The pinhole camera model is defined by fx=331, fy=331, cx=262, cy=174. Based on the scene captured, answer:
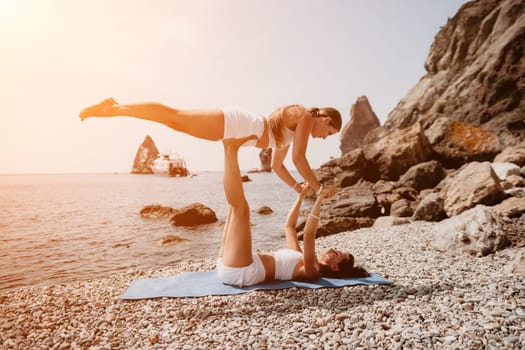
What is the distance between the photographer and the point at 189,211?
18.6m

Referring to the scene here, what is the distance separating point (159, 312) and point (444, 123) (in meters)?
21.3

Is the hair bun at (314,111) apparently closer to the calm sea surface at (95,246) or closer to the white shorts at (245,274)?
the white shorts at (245,274)

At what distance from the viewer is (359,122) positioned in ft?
375

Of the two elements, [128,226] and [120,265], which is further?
[128,226]

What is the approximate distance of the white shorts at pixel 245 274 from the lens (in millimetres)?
5426

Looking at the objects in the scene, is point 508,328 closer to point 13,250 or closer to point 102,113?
point 102,113

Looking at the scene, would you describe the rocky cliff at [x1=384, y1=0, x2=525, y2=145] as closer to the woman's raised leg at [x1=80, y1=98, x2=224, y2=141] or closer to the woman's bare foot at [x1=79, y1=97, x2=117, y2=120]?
the woman's raised leg at [x1=80, y1=98, x2=224, y2=141]

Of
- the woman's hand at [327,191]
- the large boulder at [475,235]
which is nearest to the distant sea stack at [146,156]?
the large boulder at [475,235]

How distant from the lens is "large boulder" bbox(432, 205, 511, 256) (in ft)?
22.0

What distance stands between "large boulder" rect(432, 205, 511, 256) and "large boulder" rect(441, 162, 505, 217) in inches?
118

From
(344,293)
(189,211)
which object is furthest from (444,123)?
(344,293)

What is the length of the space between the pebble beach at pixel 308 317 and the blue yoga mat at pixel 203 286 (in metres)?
0.13

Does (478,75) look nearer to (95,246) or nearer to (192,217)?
(192,217)

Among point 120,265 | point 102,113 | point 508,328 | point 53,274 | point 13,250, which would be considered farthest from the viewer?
point 13,250
